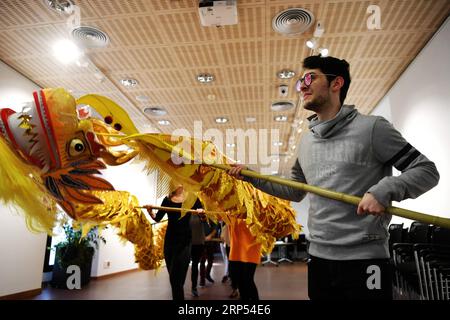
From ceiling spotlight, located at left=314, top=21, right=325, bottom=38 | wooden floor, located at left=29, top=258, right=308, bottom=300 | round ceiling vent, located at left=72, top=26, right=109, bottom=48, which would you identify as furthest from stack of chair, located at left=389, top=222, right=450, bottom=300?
round ceiling vent, located at left=72, top=26, right=109, bottom=48

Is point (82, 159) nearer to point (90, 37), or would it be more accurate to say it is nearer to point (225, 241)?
point (90, 37)

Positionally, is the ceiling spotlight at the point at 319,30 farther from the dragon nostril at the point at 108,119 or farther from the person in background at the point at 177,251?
the dragon nostril at the point at 108,119

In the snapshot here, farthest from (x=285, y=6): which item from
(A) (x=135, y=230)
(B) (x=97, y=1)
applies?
(A) (x=135, y=230)

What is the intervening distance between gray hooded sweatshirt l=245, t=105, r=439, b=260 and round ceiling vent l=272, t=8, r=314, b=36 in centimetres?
238

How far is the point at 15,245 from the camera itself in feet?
14.0

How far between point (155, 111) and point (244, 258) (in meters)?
4.04

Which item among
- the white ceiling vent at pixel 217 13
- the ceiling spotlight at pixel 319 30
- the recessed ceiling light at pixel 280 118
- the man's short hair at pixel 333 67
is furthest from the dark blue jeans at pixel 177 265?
the recessed ceiling light at pixel 280 118

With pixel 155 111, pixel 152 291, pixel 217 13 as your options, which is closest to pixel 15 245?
pixel 152 291

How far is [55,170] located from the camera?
4.27 ft

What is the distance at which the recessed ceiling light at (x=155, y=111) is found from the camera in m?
5.96

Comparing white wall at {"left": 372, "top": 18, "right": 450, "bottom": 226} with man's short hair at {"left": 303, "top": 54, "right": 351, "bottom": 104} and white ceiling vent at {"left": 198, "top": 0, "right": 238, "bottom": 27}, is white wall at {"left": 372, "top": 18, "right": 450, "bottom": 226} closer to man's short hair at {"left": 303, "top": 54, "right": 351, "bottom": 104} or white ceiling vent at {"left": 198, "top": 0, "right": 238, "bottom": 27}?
white ceiling vent at {"left": 198, "top": 0, "right": 238, "bottom": 27}

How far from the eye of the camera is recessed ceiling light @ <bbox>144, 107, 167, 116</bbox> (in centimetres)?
596
